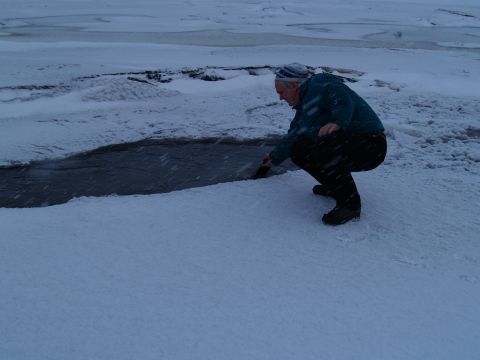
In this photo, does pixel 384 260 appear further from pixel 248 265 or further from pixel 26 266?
pixel 26 266

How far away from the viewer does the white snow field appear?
5.79 ft

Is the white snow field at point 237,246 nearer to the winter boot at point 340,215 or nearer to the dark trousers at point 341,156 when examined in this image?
the winter boot at point 340,215

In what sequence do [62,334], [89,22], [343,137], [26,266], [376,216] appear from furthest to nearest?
[89,22] < [376,216] < [343,137] < [26,266] < [62,334]

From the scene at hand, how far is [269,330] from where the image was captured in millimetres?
1793

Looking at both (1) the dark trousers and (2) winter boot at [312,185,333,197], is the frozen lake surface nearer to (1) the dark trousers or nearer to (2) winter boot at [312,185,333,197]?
(2) winter boot at [312,185,333,197]

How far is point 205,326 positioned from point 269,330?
0.25 meters

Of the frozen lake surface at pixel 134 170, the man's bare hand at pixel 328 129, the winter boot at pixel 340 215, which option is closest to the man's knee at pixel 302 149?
the man's bare hand at pixel 328 129

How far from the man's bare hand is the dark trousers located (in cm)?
5

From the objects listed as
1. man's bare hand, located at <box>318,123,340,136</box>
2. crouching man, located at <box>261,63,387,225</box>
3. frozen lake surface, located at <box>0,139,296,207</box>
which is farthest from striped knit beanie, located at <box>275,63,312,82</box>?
frozen lake surface, located at <box>0,139,296,207</box>

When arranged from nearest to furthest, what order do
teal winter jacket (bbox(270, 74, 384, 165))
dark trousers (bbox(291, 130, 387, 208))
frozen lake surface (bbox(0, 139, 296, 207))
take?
1. teal winter jacket (bbox(270, 74, 384, 165))
2. dark trousers (bbox(291, 130, 387, 208))
3. frozen lake surface (bbox(0, 139, 296, 207))

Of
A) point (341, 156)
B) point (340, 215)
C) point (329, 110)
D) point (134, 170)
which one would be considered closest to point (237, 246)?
point (340, 215)

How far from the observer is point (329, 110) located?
97.5 inches

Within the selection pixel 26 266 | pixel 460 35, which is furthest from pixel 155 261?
pixel 460 35

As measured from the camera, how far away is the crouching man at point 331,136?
8.13 ft
